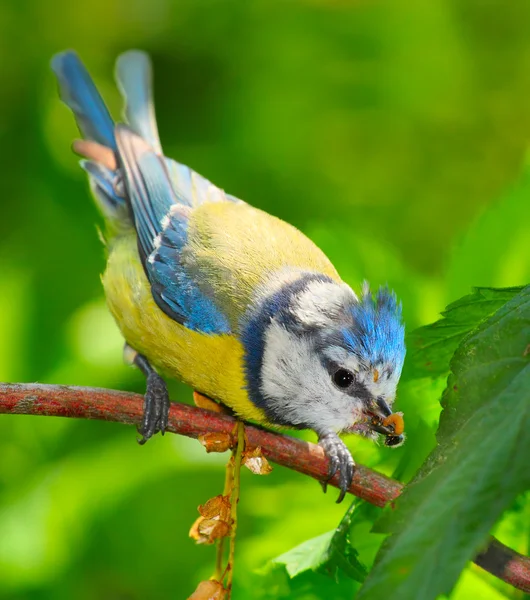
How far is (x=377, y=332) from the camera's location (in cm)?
207

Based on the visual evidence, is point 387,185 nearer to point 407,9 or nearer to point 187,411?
point 407,9

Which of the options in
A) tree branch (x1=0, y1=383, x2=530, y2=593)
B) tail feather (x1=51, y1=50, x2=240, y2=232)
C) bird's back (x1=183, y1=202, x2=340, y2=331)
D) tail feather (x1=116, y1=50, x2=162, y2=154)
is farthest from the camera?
tail feather (x1=116, y1=50, x2=162, y2=154)

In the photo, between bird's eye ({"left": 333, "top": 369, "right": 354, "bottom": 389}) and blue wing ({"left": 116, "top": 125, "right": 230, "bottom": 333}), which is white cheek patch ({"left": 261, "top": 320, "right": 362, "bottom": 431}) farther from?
blue wing ({"left": 116, "top": 125, "right": 230, "bottom": 333})

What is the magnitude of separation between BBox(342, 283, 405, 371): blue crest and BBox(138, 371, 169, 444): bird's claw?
498 millimetres

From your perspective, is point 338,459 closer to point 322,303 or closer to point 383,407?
point 383,407

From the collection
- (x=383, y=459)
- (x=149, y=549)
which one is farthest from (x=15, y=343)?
(x=383, y=459)

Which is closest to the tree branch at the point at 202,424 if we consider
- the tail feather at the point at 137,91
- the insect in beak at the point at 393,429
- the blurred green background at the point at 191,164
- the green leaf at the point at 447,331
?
the insect in beak at the point at 393,429

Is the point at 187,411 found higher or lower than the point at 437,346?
lower

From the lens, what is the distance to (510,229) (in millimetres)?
1840

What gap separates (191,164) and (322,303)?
5.13 ft

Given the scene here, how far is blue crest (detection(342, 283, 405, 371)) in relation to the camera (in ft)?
6.61

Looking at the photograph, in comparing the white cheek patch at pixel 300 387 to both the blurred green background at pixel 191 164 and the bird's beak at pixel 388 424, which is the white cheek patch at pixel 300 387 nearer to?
the bird's beak at pixel 388 424

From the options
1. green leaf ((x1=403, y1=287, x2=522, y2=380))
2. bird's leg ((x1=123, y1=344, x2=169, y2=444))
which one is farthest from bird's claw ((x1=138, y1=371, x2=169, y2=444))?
green leaf ((x1=403, y1=287, x2=522, y2=380))

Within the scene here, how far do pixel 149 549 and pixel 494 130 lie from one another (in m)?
2.17
